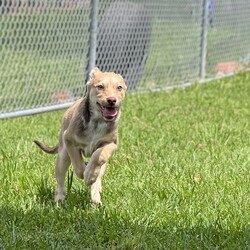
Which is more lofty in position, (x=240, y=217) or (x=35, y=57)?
(x=240, y=217)

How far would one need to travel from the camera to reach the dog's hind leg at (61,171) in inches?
200

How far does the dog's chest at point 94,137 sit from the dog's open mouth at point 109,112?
15cm

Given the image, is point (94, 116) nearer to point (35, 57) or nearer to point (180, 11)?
point (35, 57)

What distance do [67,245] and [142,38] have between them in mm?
6473

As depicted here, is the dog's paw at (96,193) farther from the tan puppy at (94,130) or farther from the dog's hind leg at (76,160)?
the dog's hind leg at (76,160)

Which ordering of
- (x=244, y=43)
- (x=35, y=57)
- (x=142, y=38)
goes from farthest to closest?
(x=244, y=43) → (x=142, y=38) → (x=35, y=57)

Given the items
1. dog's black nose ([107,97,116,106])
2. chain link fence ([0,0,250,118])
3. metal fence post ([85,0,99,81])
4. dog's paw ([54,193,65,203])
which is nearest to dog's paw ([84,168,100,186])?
dog's paw ([54,193,65,203])

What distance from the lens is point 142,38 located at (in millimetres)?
10477

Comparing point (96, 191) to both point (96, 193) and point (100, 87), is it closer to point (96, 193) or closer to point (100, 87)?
point (96, 193)

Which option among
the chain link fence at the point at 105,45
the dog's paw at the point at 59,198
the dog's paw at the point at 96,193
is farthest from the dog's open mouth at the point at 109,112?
the chain link fence at the point at 105,45

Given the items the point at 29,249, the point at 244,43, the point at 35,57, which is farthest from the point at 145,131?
the point at 244,43

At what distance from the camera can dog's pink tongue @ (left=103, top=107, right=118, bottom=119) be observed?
487 centimetres

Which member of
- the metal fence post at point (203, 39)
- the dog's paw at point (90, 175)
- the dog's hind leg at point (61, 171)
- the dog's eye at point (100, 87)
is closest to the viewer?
the dog's paw at point (90, 175)

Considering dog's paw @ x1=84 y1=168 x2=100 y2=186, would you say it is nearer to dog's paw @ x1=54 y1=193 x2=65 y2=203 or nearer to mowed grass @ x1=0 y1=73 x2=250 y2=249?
mowed grass @ x1=0 y1=73 x2=250 y2=249
